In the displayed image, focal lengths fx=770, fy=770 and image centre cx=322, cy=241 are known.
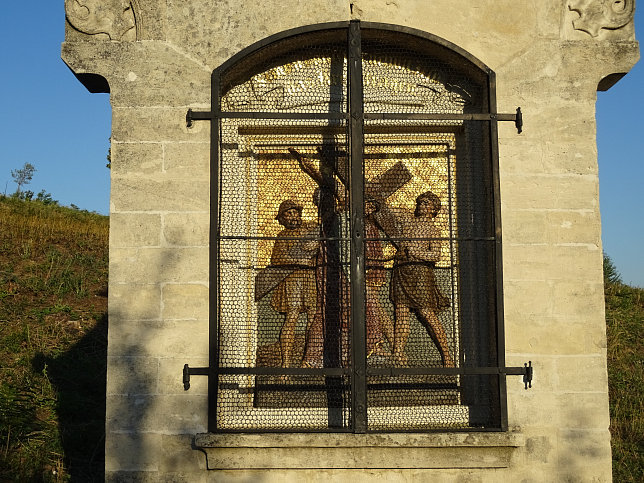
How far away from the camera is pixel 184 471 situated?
173 inches

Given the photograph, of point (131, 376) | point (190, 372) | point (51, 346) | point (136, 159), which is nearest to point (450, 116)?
point (136, 159)

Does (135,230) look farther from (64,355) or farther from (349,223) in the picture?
(64,355)

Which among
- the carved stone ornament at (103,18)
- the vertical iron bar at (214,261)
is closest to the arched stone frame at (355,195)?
the vertical iron bar at (214,261)

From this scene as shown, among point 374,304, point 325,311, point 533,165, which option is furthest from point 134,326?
point 533,165

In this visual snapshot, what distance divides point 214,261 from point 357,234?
86 centimetres

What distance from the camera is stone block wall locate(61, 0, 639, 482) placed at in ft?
14.5

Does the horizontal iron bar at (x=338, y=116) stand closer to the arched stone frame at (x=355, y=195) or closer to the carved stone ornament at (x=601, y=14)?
the arched stone frame at (x=355, y=195)

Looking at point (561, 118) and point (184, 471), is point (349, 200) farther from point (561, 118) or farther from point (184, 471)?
point (184, 471)

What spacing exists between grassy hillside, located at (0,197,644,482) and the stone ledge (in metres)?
2.06

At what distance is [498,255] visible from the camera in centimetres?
457

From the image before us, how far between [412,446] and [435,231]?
138 cm

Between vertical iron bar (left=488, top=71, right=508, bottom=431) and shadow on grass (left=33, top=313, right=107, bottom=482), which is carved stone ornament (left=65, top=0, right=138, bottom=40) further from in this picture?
shadow on grass (left=33, top=313, right=107, bottom=482)

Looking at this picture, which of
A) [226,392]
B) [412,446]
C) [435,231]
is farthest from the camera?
[435,231]

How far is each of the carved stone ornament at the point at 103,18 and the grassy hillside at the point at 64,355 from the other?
323cm
